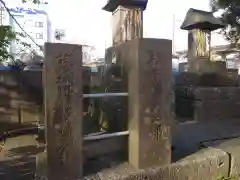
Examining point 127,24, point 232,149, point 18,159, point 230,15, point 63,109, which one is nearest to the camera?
point 63,109

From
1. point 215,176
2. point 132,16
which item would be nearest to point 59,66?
point 215,176

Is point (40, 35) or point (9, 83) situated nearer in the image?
point (9, 83)

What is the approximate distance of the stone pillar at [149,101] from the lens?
207 cm

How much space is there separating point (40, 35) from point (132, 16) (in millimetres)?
31062

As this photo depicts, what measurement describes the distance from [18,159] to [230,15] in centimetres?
653

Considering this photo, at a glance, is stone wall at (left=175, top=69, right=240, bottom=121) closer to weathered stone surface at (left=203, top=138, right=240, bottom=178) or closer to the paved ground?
weathered stone surface at (left=203, top=138, right=240, bottom=178)

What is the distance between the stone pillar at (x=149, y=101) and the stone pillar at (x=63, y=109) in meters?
0.47

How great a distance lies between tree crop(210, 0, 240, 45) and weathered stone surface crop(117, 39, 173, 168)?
17.6ft

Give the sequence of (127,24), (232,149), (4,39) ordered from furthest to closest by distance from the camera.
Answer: (127,24), (4,39), (232,149)

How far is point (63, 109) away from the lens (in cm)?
186

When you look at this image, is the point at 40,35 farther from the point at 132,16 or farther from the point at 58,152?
the point at 58,152

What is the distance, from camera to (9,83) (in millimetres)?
5250

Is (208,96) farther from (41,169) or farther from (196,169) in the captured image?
(41,169)

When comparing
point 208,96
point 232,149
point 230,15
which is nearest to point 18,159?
point 232,149
